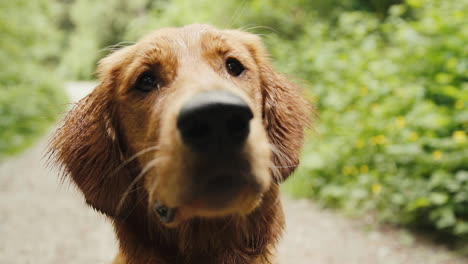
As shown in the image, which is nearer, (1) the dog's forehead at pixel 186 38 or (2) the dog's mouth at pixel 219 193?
(2) the dog's mouth at pixel 219 193

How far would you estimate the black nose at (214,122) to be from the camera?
1.34 meters

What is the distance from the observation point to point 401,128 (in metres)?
4.39

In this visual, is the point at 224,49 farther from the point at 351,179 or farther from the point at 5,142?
the point at 5,142

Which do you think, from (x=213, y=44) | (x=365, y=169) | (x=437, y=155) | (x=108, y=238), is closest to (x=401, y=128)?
(x=437, y=155)

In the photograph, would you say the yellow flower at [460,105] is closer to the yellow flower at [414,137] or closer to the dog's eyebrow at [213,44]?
the yellow flower at [414,137]

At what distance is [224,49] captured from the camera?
219 cm

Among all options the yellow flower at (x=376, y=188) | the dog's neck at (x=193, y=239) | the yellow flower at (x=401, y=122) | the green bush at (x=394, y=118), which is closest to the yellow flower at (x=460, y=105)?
the green bush at (x=394, y=118)

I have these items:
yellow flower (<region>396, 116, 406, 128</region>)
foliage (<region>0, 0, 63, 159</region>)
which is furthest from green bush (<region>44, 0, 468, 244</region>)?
foliage (<region>0, 0, 63, 159</region>)

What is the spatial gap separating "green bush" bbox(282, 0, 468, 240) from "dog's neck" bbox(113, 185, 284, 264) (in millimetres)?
1410

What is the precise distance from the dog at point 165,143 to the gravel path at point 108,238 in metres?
2.27

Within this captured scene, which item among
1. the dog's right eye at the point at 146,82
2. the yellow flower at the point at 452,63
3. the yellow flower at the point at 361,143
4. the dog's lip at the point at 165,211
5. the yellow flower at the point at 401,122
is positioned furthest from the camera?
the yellow flower at the point at 361,143

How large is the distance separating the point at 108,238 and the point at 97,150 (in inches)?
138

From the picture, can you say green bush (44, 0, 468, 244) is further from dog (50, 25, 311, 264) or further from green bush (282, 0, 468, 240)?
dog (50, 25, 311, 264)

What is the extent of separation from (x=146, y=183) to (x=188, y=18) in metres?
9.09
